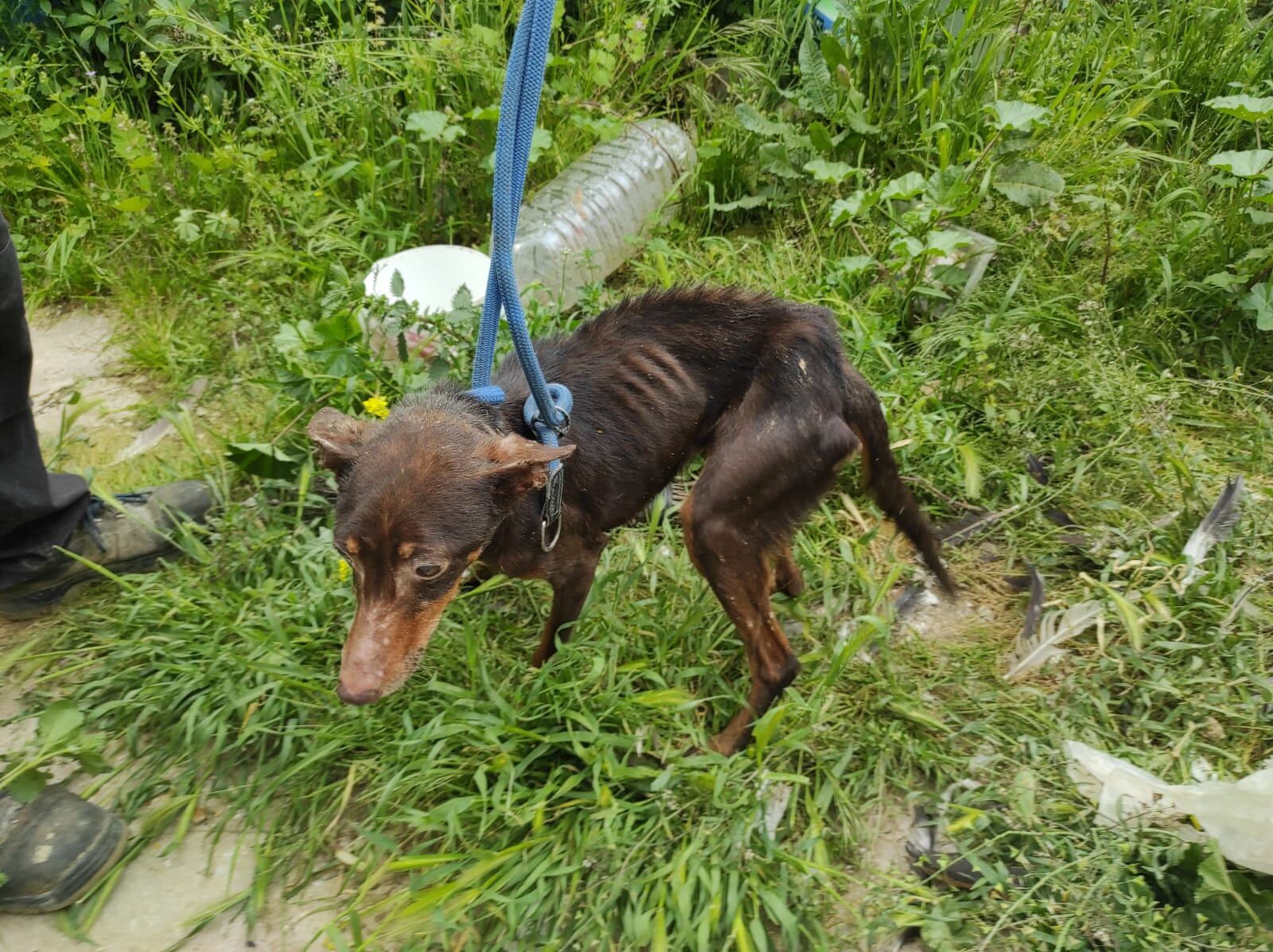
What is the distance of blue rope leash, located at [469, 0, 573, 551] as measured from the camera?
197 cm

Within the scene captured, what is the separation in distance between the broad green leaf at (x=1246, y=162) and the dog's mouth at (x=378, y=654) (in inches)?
137

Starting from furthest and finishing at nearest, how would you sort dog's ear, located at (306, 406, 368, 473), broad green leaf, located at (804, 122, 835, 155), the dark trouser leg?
broad green leaf, located at (804, 122, 835, 155) → the dark trouser leg → dog's ear, located at (306, 406, 368, 473)

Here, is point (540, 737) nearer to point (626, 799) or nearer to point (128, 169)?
point (626, 799)

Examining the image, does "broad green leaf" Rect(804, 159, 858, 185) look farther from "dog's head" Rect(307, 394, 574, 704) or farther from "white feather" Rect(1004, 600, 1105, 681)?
"dog's head" Rect(307, 394, 574, 704)

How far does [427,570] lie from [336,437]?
45 centimetres

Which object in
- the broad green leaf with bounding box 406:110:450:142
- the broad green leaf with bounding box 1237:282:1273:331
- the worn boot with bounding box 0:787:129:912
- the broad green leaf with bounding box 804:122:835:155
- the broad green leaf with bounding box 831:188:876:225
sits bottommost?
the worn boot with bounding box 0:787:129:912

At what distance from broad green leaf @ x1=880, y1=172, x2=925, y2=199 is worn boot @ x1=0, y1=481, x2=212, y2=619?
114 inches

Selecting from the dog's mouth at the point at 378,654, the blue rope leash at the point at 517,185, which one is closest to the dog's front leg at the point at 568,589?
the blue rope leash at the point at 517,185

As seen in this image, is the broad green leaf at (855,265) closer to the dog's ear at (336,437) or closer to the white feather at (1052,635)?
the white feather at (1052,635)

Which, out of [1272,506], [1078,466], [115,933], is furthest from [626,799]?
[1272,506]

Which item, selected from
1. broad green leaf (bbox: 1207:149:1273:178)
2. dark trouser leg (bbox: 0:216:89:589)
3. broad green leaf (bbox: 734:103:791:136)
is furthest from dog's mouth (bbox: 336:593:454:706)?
broad green leaf (bbox: 1207:149:1273:178)

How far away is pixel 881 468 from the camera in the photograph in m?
2.60

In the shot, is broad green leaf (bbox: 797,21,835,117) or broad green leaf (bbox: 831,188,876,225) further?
broad green leaf (bbox: 797,21,835,117)

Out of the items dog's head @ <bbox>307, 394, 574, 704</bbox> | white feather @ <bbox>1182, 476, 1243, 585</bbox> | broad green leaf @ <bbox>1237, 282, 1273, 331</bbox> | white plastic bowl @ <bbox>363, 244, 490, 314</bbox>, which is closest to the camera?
dog's head @ <bbox>307, 394, 574, 704</bbox>
